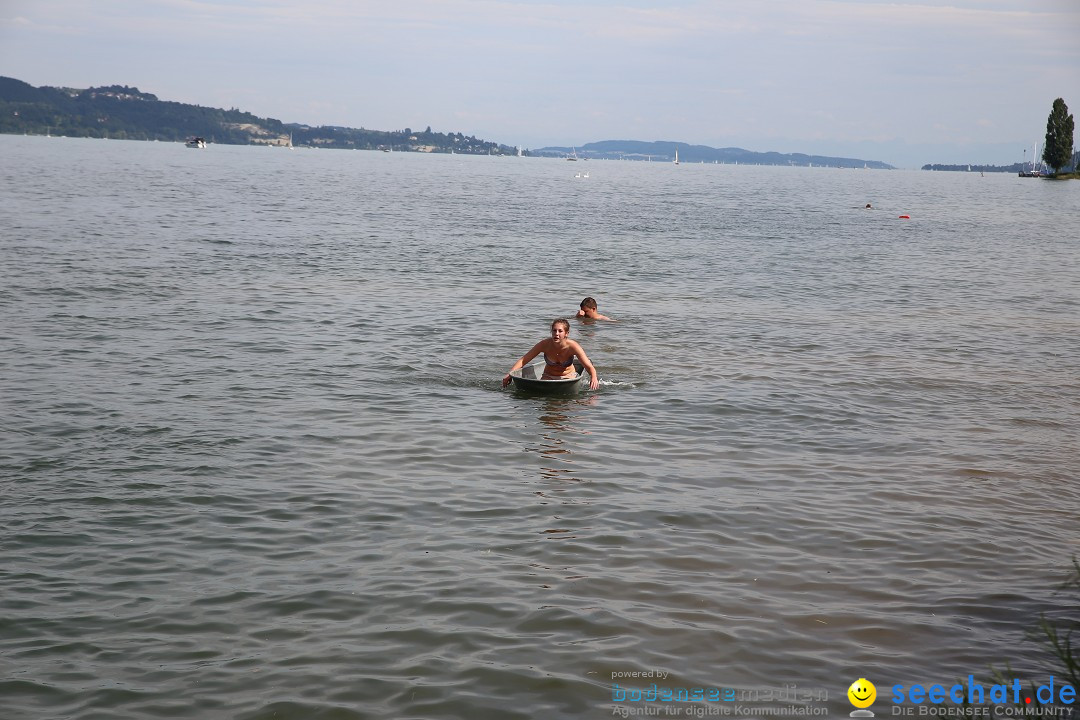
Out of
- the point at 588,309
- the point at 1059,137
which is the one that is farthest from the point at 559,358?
the point at 1059,137

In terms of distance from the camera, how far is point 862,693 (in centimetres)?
661

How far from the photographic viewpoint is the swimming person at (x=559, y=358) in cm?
1485

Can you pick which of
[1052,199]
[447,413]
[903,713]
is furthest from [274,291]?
[1052,199]

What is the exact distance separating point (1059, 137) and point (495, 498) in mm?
137600

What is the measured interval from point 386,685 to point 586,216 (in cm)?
Result: 5194

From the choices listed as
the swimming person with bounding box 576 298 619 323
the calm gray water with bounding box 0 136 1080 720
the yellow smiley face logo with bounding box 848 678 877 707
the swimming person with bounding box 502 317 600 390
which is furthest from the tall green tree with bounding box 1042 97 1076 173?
the yellow smiley face logo with bounding box 848 678 877 707

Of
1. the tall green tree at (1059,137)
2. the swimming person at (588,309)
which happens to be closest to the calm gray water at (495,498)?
the swimming person at (588,309)

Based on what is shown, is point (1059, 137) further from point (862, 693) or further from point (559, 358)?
point (862, 693)

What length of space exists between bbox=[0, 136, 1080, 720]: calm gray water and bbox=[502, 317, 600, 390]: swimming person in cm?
50

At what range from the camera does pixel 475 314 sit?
22.5 m

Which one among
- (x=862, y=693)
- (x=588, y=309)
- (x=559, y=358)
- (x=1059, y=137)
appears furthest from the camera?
(x=1059, y=137)

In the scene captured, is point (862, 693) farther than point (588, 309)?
No

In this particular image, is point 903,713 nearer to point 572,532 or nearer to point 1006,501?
point 572,532

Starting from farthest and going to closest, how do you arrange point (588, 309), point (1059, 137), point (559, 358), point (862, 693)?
point (1059, 137)
point (588, 309)
point (559, 358)
point (862, 693)
